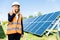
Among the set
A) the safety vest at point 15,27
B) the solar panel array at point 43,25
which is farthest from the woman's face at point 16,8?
the solar panel array at point 43,25

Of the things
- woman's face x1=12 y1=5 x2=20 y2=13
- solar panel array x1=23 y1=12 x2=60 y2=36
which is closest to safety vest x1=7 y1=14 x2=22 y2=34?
woman's face x1=12 y1=5 x2=20 y2=13

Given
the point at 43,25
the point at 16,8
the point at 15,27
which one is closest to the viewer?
the point at 16,8

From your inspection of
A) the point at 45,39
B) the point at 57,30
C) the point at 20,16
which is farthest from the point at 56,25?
the point at 20,16

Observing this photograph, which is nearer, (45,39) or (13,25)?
(13,25)

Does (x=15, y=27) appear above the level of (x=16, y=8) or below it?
below

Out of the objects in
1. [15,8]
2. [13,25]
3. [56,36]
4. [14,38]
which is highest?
[15,8]

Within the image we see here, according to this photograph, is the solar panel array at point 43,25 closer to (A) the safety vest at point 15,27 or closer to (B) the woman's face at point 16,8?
(A) the safety vest at point 15,27

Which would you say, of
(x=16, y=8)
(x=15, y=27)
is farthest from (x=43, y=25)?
(x=16, y=8)

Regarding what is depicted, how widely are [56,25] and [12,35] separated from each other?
23.1 ft

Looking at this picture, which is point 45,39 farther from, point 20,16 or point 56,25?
point 20,16

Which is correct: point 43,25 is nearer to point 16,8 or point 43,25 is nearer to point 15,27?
point 15,27

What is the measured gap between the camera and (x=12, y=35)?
6.10 meters

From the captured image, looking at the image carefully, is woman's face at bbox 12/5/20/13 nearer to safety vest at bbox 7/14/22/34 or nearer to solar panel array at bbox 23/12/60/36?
safety vest at bbox 7/14/22/34

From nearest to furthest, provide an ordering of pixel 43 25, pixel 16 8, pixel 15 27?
pixel 16 8 < pixel 15 27 < pixel 43 25
